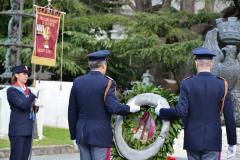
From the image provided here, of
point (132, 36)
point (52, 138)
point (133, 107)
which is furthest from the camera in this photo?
point (132, 36)

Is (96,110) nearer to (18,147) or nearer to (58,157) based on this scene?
(18,147)

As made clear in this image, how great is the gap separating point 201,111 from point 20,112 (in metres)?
2.68

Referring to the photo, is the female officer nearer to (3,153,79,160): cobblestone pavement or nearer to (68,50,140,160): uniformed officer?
(68,50,140,160): uniformed officer

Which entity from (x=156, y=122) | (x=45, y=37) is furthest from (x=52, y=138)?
(x=156, y=122)

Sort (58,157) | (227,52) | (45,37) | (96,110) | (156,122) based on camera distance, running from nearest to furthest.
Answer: (96,110)
(156,122)
(58,157)
(227,52)
(45,37)

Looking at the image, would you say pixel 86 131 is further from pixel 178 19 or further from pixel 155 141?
pixel 178 19

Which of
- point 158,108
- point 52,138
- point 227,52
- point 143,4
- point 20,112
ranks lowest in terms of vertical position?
point 52,138

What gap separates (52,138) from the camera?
14.2 meters

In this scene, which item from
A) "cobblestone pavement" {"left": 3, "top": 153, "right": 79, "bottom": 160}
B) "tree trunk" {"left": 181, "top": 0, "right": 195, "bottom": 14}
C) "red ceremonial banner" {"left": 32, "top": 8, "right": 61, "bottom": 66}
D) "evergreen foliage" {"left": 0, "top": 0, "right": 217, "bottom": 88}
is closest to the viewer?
"cobblestone pavement" {"left": 3, "top": 153, "right": 79, "bottom": 160}

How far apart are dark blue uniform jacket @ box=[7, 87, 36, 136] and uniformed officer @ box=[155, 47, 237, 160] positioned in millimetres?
2270

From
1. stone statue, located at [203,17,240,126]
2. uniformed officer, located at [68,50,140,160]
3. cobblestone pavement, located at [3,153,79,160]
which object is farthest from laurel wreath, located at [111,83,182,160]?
stone statue, located at [203,17,240,126]

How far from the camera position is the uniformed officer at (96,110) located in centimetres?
596

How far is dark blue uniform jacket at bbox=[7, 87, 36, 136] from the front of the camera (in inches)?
289

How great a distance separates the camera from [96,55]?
5996mm
